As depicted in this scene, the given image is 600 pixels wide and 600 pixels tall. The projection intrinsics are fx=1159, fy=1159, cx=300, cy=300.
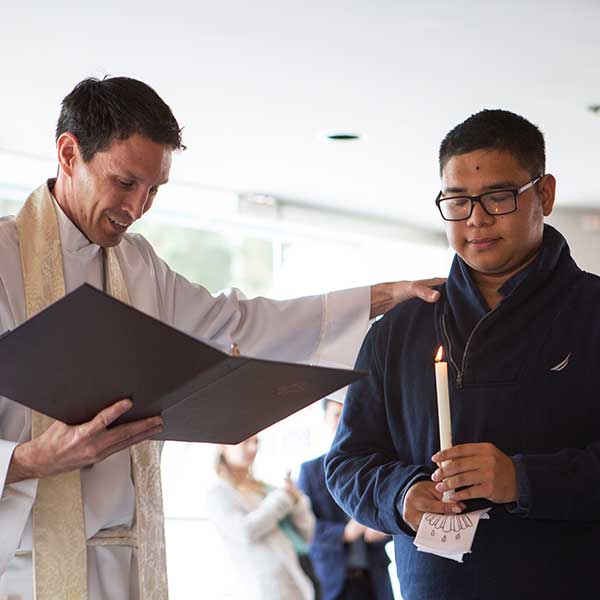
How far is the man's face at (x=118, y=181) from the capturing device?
2.32 metres

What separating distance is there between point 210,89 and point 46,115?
3.50 ft

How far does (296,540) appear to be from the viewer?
5.85 meters

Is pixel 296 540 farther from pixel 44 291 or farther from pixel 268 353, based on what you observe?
pixel 44 291

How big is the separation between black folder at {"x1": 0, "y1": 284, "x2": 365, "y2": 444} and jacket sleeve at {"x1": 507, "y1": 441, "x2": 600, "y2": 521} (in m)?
0.35

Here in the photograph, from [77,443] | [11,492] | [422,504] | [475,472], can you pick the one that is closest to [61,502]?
[11,492]

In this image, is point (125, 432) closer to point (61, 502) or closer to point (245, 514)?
point (61, 502)

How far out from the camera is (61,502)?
2305 millimetres

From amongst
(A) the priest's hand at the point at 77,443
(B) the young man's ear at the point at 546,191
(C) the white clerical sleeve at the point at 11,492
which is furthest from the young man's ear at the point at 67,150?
(B) the young man's ear at the point at 546,191

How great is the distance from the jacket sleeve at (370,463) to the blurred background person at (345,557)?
10.5 ft

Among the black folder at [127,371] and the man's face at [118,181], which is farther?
the man's face at [118,181]

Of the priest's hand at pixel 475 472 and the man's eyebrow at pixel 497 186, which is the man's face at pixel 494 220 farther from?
the priest's hand at pixel 475 472

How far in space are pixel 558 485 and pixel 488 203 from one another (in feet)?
1.89

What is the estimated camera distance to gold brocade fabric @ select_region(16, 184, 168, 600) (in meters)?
2.28

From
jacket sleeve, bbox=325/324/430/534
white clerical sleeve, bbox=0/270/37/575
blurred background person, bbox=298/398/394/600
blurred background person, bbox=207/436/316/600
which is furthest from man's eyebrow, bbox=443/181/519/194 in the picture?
blurred background person, bbox=207/436/316/600
